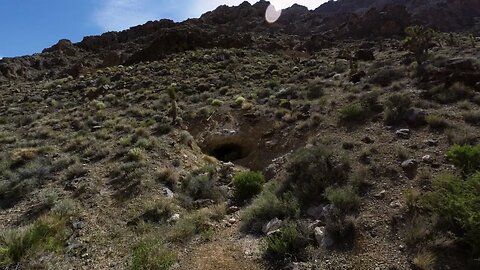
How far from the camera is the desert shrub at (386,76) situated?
51.4ft

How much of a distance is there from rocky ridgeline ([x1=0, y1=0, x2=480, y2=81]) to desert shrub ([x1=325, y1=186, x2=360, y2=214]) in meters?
28.6

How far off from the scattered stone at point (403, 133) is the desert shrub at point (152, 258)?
6.92m

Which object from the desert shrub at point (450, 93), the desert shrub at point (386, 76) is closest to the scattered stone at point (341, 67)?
the desert shrub at point (386, 76)

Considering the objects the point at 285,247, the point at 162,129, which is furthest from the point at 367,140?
the point at 162,129

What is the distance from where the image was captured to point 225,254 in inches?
271

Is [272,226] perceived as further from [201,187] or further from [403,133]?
[403,133]

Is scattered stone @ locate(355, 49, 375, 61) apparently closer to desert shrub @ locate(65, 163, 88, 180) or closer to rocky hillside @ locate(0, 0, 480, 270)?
rocky hillside @ locate(0, 0, 480, 270)

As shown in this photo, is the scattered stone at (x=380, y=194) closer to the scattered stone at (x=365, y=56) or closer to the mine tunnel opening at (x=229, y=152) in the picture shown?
the mine tunnel opening at (x=229, y=152)

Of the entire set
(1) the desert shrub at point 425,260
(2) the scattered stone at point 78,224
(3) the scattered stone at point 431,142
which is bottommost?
(1) the desert shrub at point 425,260

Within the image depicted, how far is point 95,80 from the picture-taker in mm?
28219

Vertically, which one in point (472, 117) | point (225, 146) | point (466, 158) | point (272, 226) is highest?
point (466, 158)

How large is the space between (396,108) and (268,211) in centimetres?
634

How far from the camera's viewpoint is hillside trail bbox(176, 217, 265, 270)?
6516mm

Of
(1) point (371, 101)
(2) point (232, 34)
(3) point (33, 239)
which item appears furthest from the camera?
(2) point (232, 34)
